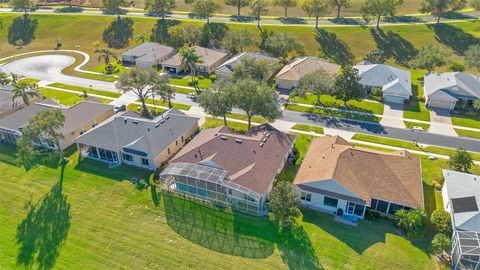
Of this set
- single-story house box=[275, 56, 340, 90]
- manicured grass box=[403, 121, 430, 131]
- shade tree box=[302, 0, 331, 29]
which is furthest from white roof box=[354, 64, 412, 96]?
shade tree box=[302, 0, 331, 29]

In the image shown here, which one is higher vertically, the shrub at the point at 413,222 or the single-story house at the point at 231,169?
the single-story house at the point at 231,169

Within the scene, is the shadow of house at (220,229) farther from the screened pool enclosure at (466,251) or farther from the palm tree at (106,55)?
the palm tree at (106,55)

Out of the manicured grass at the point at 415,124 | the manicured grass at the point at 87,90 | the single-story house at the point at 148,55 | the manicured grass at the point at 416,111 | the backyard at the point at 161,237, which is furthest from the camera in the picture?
the single-story house at the point at 148,55

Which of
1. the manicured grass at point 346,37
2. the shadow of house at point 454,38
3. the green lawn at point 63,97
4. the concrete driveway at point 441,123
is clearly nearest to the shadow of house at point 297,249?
the concrete driveway at point 441,123

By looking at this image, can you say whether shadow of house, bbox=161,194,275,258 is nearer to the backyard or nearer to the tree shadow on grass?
the backyard

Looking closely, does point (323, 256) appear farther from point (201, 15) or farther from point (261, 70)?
point (201, 15)

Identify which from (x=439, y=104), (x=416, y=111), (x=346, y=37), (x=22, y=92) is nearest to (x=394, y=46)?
(x=346, y=37)
